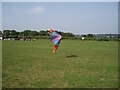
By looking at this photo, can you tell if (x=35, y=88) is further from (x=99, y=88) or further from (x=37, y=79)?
(x=99, y=88)

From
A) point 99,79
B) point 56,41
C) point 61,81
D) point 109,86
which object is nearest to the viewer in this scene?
point 109,86

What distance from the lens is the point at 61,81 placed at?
725 centimetres

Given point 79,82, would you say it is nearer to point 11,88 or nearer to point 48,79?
point 48,79

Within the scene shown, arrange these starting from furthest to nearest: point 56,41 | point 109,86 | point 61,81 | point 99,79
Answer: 1. point 56,41
2. point 99,79
3. point 61,81
4. point 109,86

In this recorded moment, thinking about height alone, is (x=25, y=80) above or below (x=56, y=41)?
below

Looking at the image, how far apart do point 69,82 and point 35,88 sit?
154 centimetres

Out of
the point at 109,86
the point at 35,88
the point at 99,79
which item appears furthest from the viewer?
the point at 99,79

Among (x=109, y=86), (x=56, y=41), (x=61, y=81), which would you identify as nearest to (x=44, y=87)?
(x=61, y=81)

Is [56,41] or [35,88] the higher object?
[56,41]

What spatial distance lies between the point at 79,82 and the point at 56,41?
8148 millimetres

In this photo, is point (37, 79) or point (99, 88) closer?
point (99, 88)

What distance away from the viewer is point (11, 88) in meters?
6.29

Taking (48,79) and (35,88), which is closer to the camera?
(35,88)

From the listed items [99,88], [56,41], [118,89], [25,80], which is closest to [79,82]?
[99,88]
